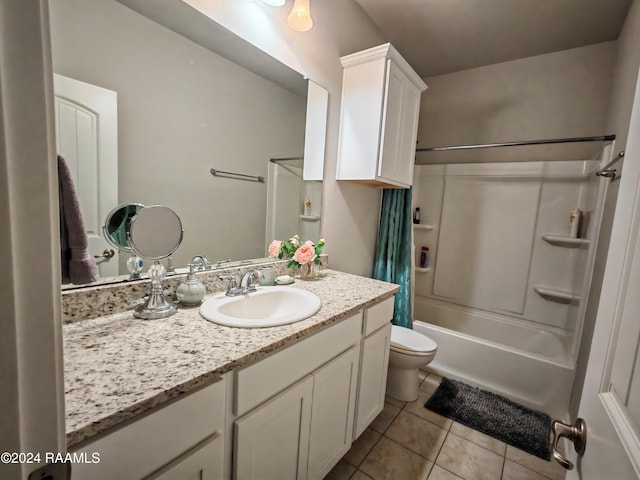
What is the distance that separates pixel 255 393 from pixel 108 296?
1.96ft

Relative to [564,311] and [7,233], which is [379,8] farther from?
[564,311]

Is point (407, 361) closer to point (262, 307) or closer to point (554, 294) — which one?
point (262, 307)

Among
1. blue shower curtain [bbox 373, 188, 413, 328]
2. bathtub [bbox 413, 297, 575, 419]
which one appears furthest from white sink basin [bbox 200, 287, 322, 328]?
bathtub [bbox 413, 297, 575, 419]

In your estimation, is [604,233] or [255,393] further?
[604,233]

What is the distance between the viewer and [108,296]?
37.1 inches

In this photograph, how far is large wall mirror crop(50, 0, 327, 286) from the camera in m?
0.88

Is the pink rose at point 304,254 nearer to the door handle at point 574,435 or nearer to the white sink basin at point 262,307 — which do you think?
the white sink basin at point 262,307

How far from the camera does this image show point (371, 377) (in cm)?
146

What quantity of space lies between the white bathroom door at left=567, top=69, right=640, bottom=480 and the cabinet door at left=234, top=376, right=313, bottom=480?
733 millimetres

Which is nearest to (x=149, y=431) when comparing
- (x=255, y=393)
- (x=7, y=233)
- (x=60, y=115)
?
(x=255, y=393)

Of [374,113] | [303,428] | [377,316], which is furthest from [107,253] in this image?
[374,113]

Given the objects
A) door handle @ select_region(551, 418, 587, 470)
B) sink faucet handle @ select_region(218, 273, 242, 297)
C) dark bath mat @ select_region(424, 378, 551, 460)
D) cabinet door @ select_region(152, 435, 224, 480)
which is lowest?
dark bath mat @ select_region(424, 378, 551, 460)

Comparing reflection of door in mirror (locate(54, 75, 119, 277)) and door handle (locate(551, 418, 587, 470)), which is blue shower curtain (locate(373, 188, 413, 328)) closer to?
door handle (locate(551, 418, 587, 470))

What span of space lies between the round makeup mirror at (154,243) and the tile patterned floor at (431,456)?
1164 mm
